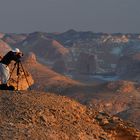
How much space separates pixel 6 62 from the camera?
18.4 meters

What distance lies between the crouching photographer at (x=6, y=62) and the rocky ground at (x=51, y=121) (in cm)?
167

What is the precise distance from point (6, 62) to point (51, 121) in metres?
4.00

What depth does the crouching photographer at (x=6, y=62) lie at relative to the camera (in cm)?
1792

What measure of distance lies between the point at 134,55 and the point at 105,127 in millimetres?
127364

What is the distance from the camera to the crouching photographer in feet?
58.8

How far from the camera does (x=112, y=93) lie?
8662 cm

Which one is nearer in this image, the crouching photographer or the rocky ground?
the rocky ground

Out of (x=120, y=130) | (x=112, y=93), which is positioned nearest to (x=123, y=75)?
(x=112, y=93)

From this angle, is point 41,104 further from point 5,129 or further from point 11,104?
point 5,129

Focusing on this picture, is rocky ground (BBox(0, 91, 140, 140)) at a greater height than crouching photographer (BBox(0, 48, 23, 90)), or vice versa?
crouching photographer (BBox(0, 48, 23, 90))

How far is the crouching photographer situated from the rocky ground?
1.67 meters

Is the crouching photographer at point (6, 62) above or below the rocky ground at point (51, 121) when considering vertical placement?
above

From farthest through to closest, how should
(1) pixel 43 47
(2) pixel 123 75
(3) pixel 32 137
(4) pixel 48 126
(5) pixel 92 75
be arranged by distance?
(1) pixel 43 47, (5) pixel 92 75, (2) pixel 123 75, (4) pixel 48 126, (3) pixel 32 137

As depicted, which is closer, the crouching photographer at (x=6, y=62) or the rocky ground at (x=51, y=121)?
the rocky ground at (x=51, y=121)
